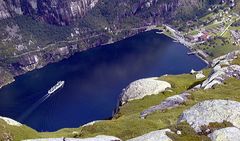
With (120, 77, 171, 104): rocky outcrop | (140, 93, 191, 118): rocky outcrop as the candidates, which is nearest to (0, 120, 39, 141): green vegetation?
(140, 93, 191, 118): rocky outcrop

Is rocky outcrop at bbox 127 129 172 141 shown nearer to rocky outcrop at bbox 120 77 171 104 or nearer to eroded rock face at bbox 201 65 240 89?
eroded rock face at bbox 201 65 240 89

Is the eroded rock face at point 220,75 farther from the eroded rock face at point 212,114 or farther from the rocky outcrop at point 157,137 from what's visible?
the rocky outcrop at point 157,137

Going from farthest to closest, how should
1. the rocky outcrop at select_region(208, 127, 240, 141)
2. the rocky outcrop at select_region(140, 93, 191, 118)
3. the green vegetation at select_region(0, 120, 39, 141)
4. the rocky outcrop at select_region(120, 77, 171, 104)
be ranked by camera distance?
the rocky outcrop at select_region(120, 77, 171, 104) < the rocky outcrop at select_region(140, 93, 191, 118) < the green vegetation at select_region(0, 120, 39, 141) < the rocky outcrop at select_region(208, 127, 240, 141)

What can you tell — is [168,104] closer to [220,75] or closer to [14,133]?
[220,75]

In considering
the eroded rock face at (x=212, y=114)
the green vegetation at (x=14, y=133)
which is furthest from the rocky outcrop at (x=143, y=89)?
the eroded rock face at (x=212, y=114)

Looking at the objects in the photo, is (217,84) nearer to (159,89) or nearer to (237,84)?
(237,84)

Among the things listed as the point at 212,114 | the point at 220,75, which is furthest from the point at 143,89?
the point at 212,114
